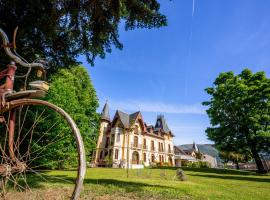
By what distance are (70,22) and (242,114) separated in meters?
22.5

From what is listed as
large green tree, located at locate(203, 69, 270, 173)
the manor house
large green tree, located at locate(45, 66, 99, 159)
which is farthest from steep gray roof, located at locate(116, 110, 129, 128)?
large green tree, located at locate(203, 69, 270, 173)

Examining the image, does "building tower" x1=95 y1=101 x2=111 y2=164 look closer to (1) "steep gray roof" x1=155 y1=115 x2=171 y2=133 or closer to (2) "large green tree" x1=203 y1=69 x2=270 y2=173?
(1) "steep gray roof" x1=155 y1=115 x2=171 y2=133

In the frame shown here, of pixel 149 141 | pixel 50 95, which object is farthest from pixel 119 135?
pixel 50 95

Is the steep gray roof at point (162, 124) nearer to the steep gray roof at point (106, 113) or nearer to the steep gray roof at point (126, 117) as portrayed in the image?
the steep gray roof at point (126, 117)

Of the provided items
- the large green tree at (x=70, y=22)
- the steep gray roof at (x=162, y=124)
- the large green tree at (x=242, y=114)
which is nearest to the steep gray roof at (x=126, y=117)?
the steep gray roof at (x=162, y=124)

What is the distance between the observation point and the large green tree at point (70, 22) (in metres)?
5.26

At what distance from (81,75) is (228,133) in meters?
19.3

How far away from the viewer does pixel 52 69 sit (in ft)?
22.0

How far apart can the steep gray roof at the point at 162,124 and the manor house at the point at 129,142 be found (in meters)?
2.46

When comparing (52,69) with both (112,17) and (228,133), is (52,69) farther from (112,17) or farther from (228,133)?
(228,133)

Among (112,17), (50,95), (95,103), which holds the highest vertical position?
(95,103)

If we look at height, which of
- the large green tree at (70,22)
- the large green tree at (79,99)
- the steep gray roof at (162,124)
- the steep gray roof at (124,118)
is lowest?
the large green tree at (70,22)

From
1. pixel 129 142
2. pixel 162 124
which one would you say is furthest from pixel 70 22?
pixel 162 124

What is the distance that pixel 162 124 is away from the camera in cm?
Answer: 5234
